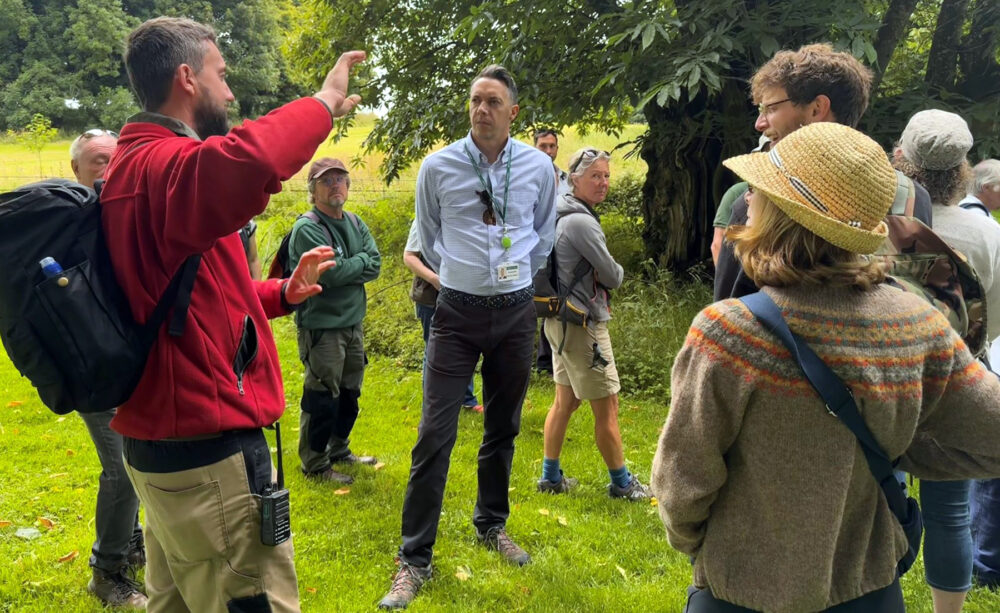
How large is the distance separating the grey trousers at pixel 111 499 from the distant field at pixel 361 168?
28.3 feet

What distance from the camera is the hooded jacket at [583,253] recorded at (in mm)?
4309

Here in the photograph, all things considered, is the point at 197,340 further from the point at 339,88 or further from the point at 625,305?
the point at 625,305

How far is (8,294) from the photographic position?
1736 mm

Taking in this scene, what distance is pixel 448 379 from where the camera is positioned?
3.55 m

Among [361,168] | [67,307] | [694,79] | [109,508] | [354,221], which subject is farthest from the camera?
[361,168]

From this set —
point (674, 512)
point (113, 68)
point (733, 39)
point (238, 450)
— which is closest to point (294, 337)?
point (733, 39)

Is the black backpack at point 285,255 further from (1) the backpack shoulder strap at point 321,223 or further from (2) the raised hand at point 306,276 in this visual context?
(2) the raised hand at point 306,276

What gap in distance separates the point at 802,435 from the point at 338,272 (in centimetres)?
366

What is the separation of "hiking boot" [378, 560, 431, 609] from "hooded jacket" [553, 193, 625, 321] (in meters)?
1.82

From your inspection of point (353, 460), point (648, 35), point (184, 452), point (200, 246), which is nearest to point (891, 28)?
point (648, 35)

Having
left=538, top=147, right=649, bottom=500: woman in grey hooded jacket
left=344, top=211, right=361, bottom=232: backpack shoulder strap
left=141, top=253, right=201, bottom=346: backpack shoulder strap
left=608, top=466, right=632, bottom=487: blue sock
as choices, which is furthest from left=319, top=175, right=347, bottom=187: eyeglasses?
left=141, top=253, right=201, bottom=346: backpack shoulder strap

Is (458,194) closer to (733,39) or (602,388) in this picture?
(602,388)

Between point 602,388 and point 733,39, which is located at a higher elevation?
point 733,39

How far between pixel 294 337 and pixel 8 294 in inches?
322
